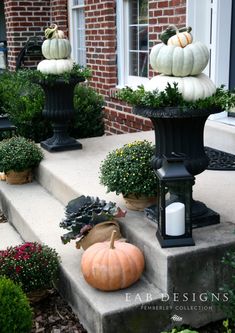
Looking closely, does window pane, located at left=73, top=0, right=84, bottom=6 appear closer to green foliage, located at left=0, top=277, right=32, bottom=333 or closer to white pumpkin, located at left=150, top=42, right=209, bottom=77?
white pumpkin, located at left=150, top=42, right=209, bottom=77

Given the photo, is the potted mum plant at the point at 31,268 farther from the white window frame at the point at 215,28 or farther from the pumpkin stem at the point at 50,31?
the white window frame at the point at 215,28

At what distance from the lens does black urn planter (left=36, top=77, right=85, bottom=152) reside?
5250 mm

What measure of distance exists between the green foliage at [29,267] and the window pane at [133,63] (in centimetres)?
453

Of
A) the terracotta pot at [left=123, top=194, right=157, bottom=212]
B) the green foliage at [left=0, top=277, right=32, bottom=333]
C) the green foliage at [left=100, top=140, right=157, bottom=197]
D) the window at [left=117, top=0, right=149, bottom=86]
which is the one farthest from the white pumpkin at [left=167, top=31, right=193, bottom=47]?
the window at [left=117, top=0, right=149, bottom=86]

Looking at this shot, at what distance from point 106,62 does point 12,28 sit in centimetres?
331

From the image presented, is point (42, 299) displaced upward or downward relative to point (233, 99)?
downward

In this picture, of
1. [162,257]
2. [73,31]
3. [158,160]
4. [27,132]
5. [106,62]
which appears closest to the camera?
[162,257]

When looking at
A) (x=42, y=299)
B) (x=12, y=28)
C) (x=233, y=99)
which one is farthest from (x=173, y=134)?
(x=12, y=28)

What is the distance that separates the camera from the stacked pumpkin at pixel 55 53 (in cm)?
520

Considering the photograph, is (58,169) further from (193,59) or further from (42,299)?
(193,59)

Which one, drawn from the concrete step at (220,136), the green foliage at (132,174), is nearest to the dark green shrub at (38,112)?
the concrete step at (220,136)

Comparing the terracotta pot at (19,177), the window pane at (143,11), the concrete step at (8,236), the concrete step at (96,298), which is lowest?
the concrete step at (8,236)

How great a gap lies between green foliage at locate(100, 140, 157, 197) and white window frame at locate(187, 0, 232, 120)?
2.34 m

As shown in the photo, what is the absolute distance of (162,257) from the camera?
110 inches
